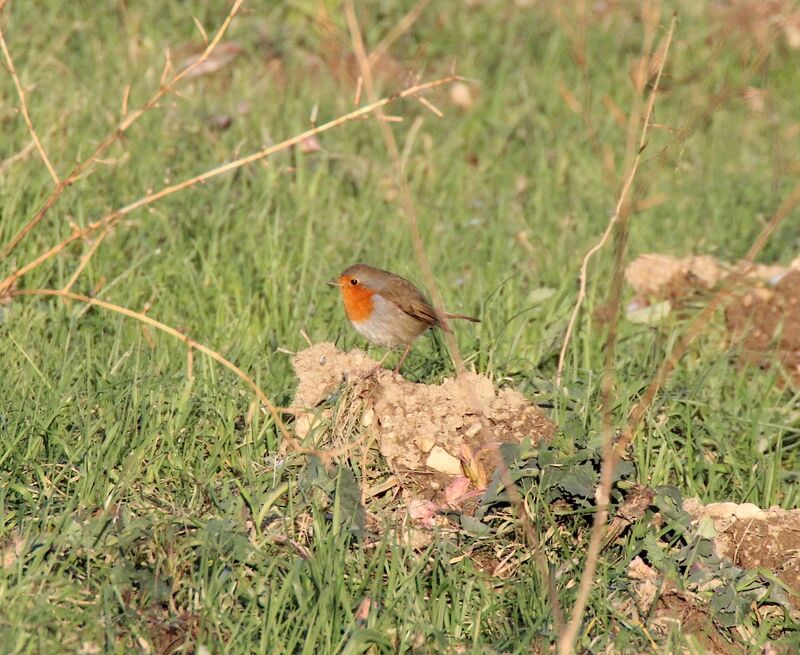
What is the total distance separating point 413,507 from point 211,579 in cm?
75

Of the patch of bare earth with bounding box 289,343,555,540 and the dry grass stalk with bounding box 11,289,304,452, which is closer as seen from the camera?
the dry grass stalk with bounding box 11,289,304,452

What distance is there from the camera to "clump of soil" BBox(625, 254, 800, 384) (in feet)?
17.2

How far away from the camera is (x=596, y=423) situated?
4215 mm

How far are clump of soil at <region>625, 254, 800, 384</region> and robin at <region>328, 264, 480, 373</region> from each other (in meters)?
1.34

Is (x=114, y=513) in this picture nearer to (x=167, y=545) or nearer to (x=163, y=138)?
(x=167, y=545)

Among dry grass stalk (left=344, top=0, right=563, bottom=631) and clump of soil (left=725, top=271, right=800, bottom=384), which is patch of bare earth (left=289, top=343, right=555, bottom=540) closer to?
dry grass stalk (left=344, top=0, right=563, bottom=631)

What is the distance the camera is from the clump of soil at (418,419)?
149 inches

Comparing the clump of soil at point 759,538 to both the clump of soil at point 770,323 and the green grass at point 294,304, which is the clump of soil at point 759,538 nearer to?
the green grass at point 294,304

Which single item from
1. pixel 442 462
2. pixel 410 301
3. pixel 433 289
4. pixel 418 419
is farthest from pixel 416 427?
pixel 433 289

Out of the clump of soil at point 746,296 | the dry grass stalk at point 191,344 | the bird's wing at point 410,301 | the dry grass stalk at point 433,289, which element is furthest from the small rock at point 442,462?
the clump of soil at point 746,296

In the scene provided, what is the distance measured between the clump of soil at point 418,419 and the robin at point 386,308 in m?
0.51

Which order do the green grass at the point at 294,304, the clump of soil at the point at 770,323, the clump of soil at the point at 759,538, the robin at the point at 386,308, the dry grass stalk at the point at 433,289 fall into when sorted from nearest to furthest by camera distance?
the dry grass stalk at the point at 433,289
the green grass at the point at 294,304
the clump of soil at the point at 759,538
the robin at the point at 386,308
the clump of soil at the point at 770,323

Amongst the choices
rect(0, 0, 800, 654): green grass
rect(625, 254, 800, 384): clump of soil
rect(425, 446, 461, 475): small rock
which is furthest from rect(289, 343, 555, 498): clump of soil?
rect(625, 254, 800, 384): clump of soil

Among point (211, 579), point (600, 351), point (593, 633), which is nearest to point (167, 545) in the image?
point (211, 579)
